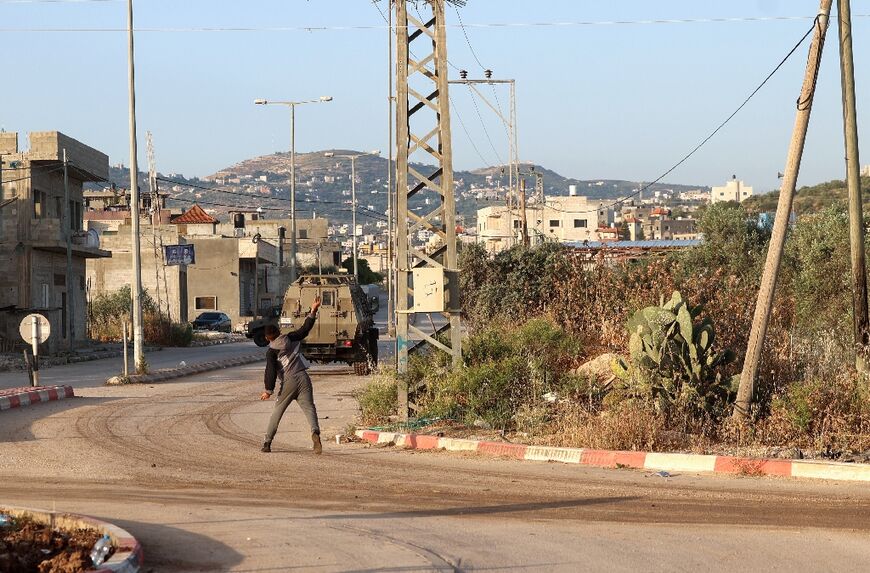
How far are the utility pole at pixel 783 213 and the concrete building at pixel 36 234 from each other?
114 feet

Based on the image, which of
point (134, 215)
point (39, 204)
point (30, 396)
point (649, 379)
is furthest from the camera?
point (39, 204)

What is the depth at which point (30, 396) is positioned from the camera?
2278 centimetres

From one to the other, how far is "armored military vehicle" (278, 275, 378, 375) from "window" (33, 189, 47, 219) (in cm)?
1769

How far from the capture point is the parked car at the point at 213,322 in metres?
73.1

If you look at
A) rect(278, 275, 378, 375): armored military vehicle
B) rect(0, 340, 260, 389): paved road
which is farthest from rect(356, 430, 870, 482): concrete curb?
rect(278, 275, 378, 375): armored military vehicle

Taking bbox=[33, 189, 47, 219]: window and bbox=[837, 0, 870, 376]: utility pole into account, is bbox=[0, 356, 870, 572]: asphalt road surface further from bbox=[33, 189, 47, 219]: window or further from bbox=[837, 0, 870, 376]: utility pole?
bbox=[33, 189, 47, 219]: window

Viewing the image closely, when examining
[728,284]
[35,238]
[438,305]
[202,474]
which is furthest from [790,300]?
[35,238]

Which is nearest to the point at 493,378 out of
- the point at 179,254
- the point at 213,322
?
the point at 179,254

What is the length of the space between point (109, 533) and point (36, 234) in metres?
39.8

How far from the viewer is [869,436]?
46.6 ft

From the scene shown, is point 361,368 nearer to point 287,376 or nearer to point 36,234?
point 287,376

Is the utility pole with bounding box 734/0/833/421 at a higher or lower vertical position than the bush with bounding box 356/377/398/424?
higher

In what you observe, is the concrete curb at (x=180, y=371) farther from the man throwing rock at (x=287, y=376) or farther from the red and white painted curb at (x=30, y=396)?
the man throwing rock at (x=287, y=376)

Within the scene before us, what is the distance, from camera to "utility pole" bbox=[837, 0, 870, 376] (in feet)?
61.1
